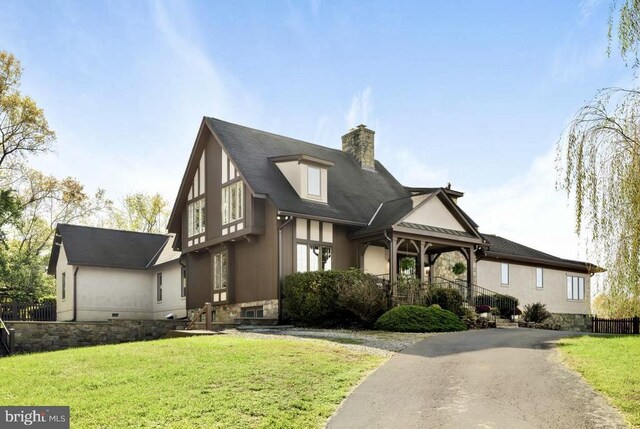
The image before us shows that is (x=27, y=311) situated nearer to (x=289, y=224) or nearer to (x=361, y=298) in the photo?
(x=289, y=224)

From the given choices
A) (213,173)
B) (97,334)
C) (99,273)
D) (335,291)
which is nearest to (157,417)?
(335,291)

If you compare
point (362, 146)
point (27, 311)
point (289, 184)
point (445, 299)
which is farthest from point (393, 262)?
point (27, 311)

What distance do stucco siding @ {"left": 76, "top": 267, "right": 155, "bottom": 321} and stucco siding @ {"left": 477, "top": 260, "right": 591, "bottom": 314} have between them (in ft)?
55.7

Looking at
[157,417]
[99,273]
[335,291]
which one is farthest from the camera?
[99,273]

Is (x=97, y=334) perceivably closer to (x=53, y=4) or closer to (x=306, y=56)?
(x=53, y=4)

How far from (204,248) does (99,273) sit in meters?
7.54

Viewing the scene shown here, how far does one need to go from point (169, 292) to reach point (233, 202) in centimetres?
913

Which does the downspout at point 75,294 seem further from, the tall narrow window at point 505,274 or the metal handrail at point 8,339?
the tall narrow window at point 505,274

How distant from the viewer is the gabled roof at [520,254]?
31678 millimetres

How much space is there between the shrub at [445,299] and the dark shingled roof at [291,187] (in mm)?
4207

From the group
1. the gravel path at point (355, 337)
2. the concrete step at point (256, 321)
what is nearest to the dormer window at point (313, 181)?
the concrete step at point (256, 321)

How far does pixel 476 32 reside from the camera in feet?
51.7

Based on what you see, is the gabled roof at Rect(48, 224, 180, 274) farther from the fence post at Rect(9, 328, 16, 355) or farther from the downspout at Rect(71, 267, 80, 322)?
the fence post at Rect(9, 328, 16, 355)

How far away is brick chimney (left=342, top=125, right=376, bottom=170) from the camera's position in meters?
32.5
